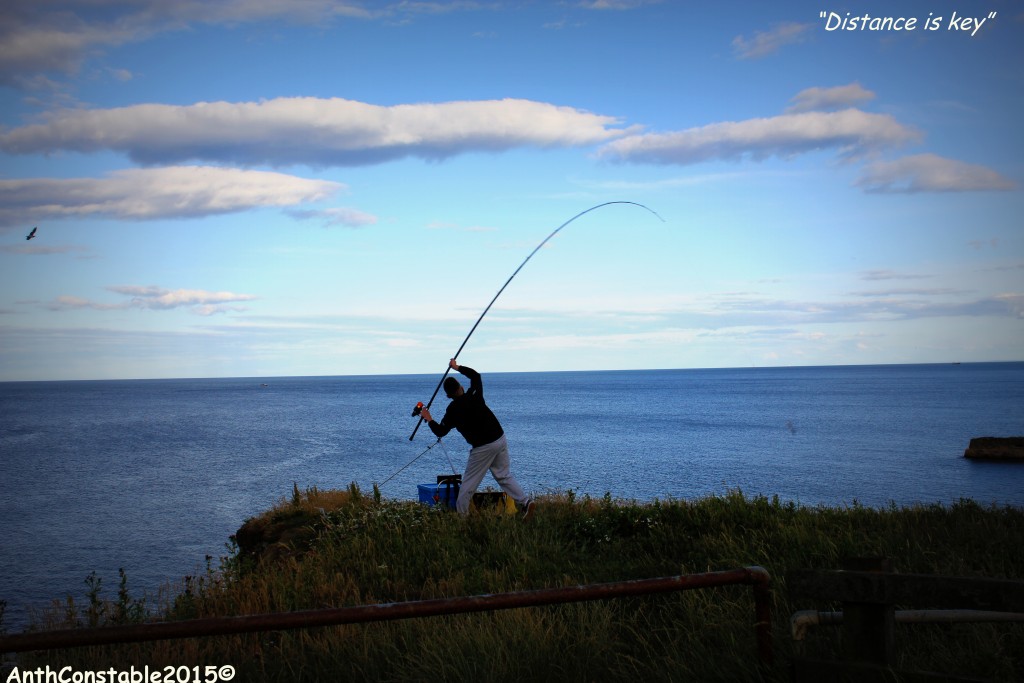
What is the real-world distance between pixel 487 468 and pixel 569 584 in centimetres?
446

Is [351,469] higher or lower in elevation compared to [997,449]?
higher

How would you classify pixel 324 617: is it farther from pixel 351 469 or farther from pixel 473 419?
pixel 351 469

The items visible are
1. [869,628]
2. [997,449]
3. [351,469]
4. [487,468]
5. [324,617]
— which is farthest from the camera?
[997,449]

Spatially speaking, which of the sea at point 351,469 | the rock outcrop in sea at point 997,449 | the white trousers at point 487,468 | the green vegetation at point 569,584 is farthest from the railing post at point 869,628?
the rock outcrop in sea at point 997,449

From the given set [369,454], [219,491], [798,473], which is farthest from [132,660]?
[369,454]

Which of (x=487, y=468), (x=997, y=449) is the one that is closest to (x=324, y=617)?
(x=487, y=468)

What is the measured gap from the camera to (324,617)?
148 inches

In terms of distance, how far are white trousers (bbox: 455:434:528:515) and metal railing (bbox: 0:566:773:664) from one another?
8112mm

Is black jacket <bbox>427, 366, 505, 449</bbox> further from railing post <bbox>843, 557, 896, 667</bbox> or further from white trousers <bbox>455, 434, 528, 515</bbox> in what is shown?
railing post <bbox>843, 557, 896, 667</bbox>

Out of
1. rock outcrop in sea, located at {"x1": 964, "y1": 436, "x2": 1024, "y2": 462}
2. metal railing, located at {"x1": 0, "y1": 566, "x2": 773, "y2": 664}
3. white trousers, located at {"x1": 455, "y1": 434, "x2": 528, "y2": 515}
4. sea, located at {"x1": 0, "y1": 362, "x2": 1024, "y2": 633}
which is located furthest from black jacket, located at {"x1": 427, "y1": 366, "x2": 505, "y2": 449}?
rock outcrop in sea, located at {"x1": 964, "y1": 436, "x2": 1024, "y2": 462}

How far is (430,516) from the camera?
39.1 ft

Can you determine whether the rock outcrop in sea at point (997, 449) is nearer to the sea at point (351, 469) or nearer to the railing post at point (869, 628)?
the sea at point (351, 469)

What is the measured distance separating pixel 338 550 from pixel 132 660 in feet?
14.7

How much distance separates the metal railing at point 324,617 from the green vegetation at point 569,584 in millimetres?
1222
